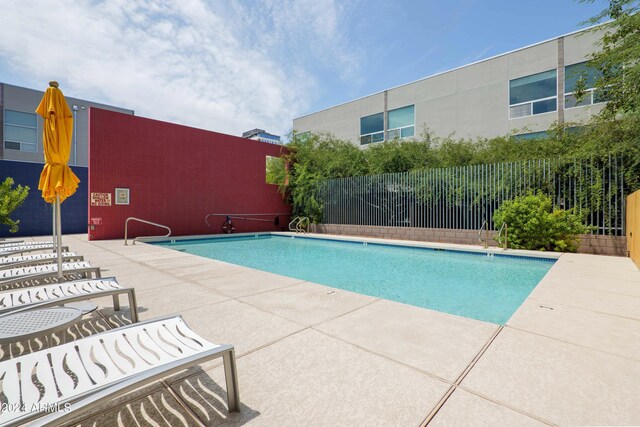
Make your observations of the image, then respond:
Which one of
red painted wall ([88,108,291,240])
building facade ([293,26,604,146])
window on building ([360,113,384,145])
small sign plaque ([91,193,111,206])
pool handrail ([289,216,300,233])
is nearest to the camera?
small sign plaque ([91,193,111,206])

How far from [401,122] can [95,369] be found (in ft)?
56.0

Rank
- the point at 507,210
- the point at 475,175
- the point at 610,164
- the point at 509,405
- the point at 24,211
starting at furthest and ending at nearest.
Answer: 1. the point at 24,211
2. the point at 475,175
3. the point at 507,210
4. the point at 610,164
5. the point at 509,405

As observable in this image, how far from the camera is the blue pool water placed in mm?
4473

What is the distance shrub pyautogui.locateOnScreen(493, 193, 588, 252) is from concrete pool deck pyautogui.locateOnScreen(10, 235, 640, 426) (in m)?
4.16

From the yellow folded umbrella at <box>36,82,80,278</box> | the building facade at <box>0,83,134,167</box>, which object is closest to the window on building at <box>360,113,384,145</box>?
the yellow folded umbrella at <box>36,82,80,278</box>

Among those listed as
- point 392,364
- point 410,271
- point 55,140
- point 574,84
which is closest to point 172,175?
point 55,140

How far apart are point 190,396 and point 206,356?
47cm

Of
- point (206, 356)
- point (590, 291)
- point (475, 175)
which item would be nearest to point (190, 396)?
point (206, 356)

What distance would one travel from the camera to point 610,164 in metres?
7.05

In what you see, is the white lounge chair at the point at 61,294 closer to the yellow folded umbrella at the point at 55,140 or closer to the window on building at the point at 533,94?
the yellow folded umbrella at the point at 55,140

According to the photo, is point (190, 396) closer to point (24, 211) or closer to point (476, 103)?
point (24, 211)

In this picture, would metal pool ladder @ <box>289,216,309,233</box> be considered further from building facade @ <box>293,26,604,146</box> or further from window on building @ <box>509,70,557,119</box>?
window on building @ <box>509,70,557,119</box>

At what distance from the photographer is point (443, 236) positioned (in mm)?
9820

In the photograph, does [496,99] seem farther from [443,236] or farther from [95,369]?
[95,369]
